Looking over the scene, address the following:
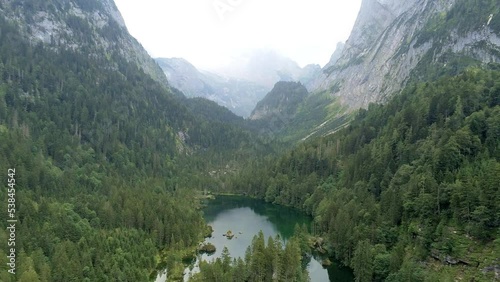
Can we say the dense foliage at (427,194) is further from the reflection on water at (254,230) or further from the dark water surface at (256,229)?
the reflection on water at (254,230)

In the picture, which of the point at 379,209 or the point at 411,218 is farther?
the point at 379,209

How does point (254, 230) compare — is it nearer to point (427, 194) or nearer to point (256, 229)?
point (256, 229)

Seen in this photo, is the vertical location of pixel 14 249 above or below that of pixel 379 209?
below

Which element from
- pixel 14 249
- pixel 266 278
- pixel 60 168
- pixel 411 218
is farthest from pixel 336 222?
pixel 60 168

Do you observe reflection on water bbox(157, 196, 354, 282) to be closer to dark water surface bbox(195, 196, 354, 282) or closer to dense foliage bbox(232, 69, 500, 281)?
dark water surface bbox(195, 196, 354, 282)

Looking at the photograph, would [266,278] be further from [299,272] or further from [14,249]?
[14,249]

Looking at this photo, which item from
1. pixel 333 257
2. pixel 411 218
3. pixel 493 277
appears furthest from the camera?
pixel 333 257

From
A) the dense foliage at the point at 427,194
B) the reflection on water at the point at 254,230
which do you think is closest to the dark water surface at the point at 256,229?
the reflection on water at the point at 254,230
